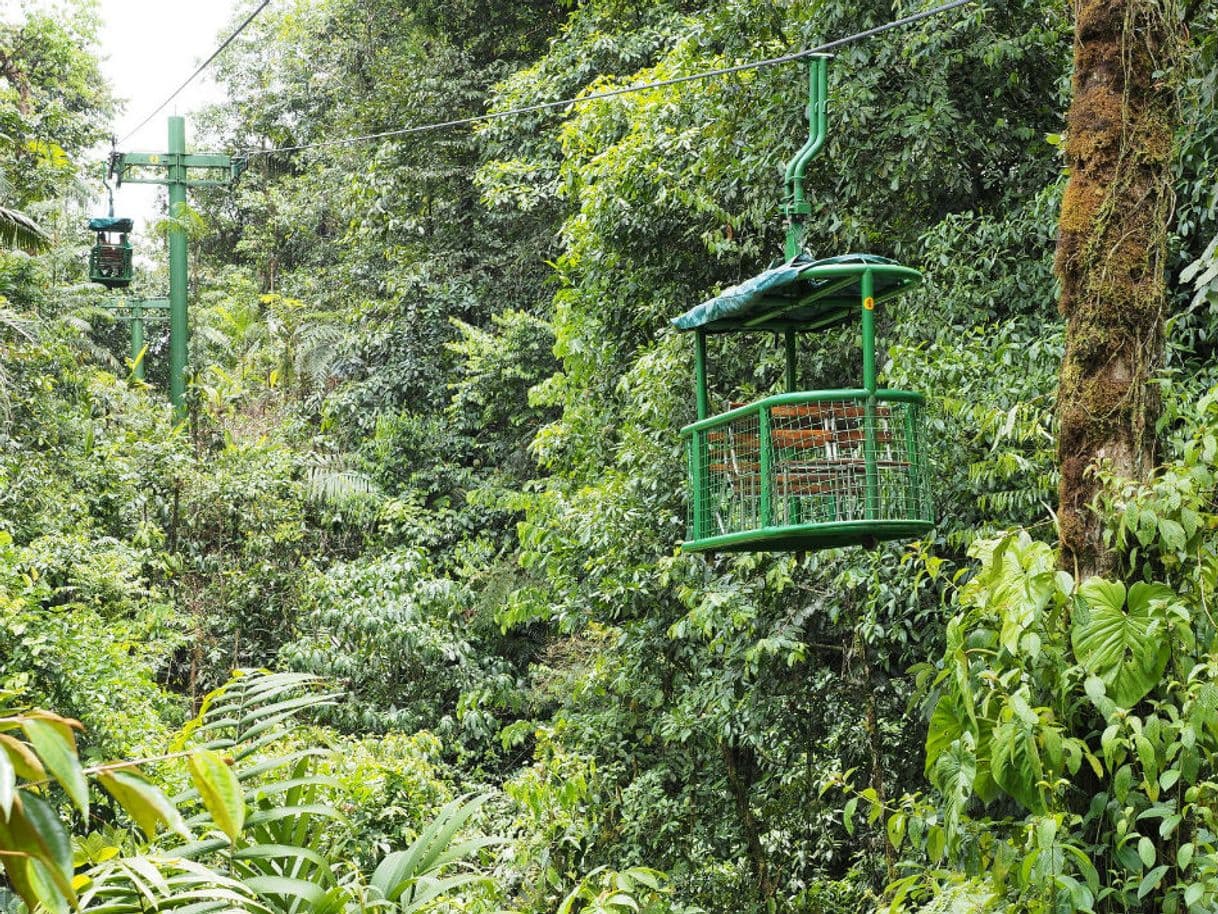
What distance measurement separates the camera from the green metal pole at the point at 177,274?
1206 cm

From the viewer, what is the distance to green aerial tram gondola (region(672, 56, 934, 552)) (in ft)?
12.8

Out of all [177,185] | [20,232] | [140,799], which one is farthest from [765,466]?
[177,185]

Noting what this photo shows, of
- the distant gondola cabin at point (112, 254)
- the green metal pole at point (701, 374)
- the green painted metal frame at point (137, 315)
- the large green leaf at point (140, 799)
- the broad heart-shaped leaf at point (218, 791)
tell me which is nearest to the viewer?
the large green leaf at point (140, 799)

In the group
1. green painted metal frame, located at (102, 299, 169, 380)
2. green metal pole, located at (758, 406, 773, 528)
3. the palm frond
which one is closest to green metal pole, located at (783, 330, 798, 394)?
green metal pole, located at (758, 406, 773, 528)

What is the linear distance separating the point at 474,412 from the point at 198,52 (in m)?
9.12

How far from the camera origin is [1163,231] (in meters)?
3.34

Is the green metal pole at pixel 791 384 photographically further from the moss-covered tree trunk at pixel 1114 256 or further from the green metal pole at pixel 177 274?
the green metal pole at pixel 177 274

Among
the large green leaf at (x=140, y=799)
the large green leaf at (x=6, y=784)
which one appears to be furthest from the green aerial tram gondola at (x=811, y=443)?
the large green leaf at (x=6, y=784)

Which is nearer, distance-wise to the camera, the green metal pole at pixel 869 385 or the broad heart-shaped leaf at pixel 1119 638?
the broad heart-shaped leaf at pixel 1119 638

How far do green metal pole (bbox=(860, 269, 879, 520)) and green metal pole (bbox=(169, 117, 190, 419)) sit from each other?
9311 millimetres

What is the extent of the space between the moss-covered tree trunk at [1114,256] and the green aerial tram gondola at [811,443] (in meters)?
0.62

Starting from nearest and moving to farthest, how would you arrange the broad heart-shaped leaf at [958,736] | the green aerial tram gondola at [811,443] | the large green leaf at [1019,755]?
1. the large green leaf at [1019,755]
2. the broad heart-shaped leaf at [958,736]
3. the green aerial tram gondola at [811,443]

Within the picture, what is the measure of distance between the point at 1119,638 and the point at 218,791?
231cm

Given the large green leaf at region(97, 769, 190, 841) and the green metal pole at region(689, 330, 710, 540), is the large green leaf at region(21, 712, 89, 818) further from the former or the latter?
the green metal pole at region(689, 330, 710, 540)
